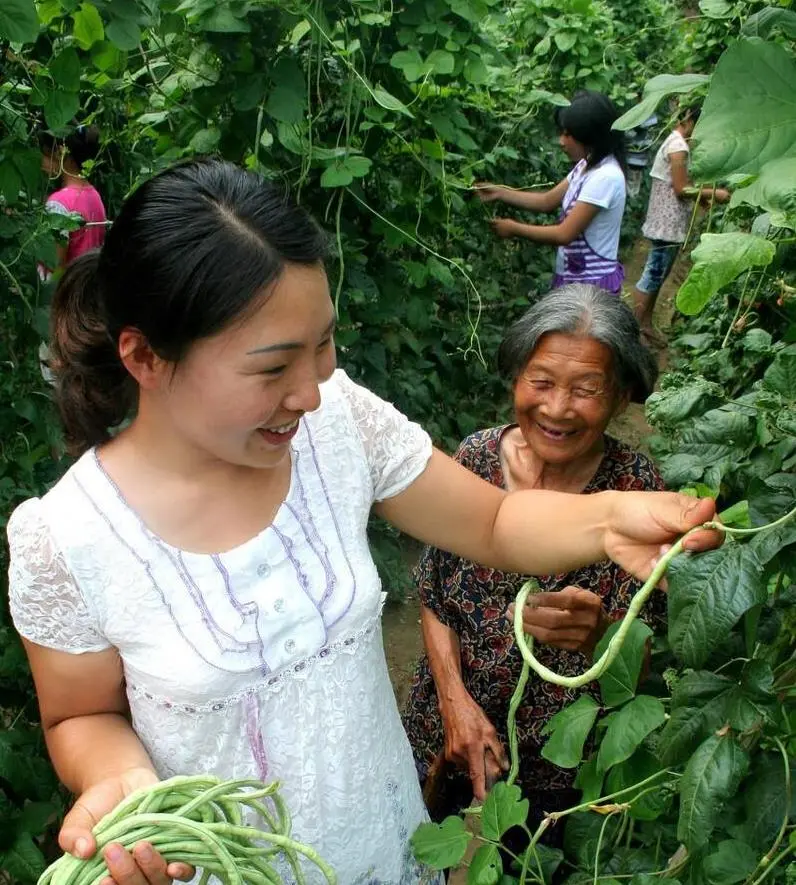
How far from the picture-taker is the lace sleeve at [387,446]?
1444mm

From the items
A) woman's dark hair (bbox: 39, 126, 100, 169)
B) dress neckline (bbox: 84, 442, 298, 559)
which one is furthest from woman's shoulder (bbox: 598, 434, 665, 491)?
woman's dark hair (bbox: 39, 126, 100, 169)

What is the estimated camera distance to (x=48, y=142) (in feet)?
10.1

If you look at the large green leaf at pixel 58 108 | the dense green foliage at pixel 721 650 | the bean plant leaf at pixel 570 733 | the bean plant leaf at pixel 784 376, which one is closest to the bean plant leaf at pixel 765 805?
the dense green foliage at pixel 721 650

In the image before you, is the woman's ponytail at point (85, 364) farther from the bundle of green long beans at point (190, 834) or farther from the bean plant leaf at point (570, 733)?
the bean plant leaf at point (570, 733)

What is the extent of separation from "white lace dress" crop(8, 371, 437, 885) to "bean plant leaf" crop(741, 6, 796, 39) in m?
0.70

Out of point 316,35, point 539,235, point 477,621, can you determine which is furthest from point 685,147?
point 477,621

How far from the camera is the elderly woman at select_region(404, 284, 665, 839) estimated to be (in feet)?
6.15

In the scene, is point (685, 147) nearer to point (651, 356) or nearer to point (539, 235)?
point (539, 235)

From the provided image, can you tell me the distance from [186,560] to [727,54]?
868 mm

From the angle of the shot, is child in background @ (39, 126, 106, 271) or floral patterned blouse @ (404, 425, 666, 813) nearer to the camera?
floral patterned blouse @ (404, 425, 666, 813)

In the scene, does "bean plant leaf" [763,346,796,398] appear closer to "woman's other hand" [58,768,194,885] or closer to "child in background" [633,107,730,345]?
"woman's other hand" [58,768,194,885]

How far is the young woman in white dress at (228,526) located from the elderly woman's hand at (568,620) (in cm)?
28

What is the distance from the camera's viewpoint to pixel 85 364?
133 cm

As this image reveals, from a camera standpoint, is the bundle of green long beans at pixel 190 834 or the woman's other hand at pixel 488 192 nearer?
the bundle of green long beans at pixel 190 834
